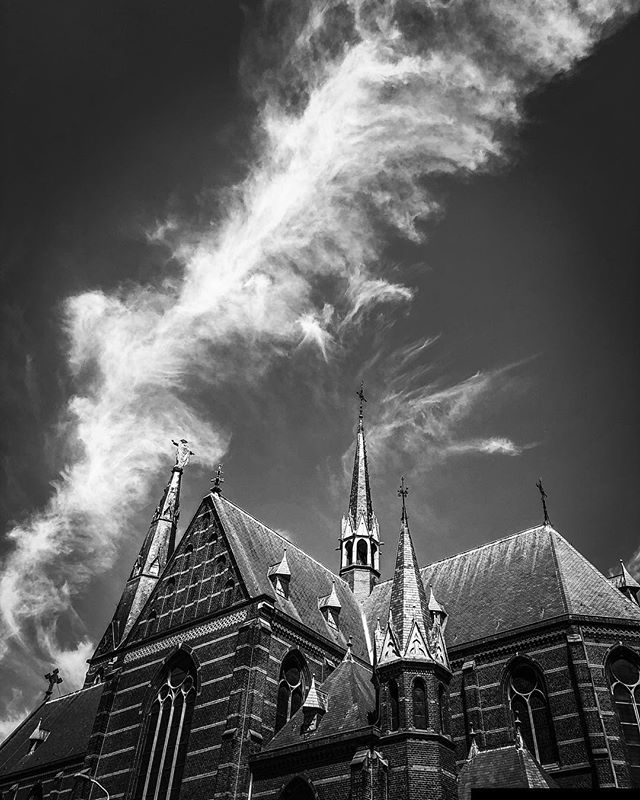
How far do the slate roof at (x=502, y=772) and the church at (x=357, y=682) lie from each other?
0.07 m

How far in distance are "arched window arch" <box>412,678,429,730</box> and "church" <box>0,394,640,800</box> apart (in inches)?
1.9

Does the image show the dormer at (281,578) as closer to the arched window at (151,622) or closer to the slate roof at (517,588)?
the arched window at (151,622)

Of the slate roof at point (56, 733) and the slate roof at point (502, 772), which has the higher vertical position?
the slate roof at point (56, 733)

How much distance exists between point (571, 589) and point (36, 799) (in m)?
29.0

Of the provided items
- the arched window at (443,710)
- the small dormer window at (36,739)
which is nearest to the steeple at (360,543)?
the arched window at (443,710)

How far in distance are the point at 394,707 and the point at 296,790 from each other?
169 inches

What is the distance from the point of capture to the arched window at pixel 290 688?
86.8 ft

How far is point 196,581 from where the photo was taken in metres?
31.3

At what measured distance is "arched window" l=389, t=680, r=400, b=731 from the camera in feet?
73.5

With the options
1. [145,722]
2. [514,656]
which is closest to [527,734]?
[514,656]

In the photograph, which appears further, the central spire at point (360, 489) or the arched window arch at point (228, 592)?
the central spire at point (360, 489)

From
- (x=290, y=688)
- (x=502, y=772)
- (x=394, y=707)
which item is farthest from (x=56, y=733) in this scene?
(x=502, y=772)

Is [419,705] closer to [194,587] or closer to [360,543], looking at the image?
[194,587]

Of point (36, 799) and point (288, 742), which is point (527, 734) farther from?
point (36, 799)
